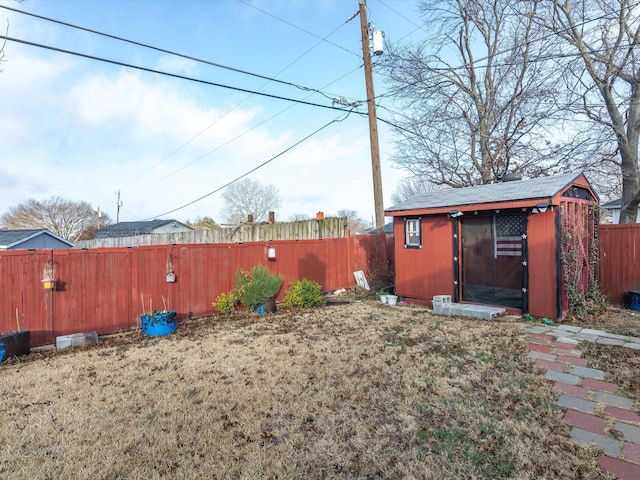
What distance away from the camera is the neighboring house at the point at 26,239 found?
13.5m

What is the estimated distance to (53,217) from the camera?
3031cm

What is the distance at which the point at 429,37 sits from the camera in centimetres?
1263

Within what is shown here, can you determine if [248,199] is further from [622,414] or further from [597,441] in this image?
[597,441]

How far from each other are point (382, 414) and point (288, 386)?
40.7 inches

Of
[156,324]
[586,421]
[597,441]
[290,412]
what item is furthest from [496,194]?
[156,324]

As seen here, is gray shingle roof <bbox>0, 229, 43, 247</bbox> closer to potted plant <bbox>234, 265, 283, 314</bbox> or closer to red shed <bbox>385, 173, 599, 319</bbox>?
potted plant <bbox>234, 265, 283, 314</bbox>

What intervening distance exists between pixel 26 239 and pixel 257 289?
13.8m

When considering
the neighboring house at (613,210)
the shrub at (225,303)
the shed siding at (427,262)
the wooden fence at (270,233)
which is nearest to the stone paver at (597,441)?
the shed siding at (427,262)

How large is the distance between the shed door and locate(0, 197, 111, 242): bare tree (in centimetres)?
3379

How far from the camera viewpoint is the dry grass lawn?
7.13ft

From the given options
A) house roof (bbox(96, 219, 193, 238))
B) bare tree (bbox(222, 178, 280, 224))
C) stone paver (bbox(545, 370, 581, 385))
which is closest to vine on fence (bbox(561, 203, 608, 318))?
stone paver (bbox(545, 370, 581, 385))

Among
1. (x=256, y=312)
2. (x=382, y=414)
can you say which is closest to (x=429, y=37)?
(x=256, y=312)

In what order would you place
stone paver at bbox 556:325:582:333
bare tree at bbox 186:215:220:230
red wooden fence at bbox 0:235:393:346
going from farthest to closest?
bare tree at bbox 186:215:220:230 → stone paver at bbox 556:325:582:333 → red wooden fence at bbox 0:235:393:346

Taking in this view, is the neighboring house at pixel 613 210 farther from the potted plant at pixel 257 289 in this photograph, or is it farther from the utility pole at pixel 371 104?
the potted plant at pixel 257 289
